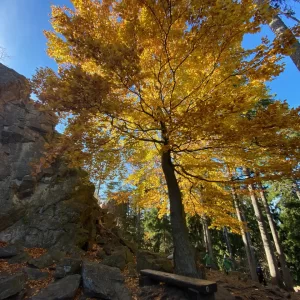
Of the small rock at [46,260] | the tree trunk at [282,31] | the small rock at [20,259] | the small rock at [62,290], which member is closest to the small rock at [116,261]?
the small rock at [46,260]

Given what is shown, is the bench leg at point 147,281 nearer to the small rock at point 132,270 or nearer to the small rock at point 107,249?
the small rock at point 132,270

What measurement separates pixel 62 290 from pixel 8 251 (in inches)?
133

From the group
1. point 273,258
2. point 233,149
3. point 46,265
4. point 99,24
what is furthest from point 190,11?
point 273,258

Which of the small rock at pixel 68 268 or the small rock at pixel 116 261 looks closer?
the small rock at pixel 68 268

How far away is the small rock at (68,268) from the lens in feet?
17.1

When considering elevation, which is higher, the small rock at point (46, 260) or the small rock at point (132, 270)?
the small rock at point (46, 260)

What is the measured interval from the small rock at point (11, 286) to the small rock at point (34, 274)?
2.15ft

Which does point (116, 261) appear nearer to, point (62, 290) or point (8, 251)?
point (62, 290)

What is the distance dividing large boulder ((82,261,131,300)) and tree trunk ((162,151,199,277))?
1.46 m

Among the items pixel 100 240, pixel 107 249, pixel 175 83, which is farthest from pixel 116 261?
pixel 175 83

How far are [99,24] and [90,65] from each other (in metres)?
1.26

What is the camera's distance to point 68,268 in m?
5.26

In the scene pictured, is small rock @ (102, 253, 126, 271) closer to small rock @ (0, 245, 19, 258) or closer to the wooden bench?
the wooden bench

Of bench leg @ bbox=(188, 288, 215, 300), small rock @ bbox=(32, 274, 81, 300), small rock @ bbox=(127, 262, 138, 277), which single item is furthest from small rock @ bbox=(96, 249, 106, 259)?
bench leg @ bbox=(188, 288, 215, 300)
